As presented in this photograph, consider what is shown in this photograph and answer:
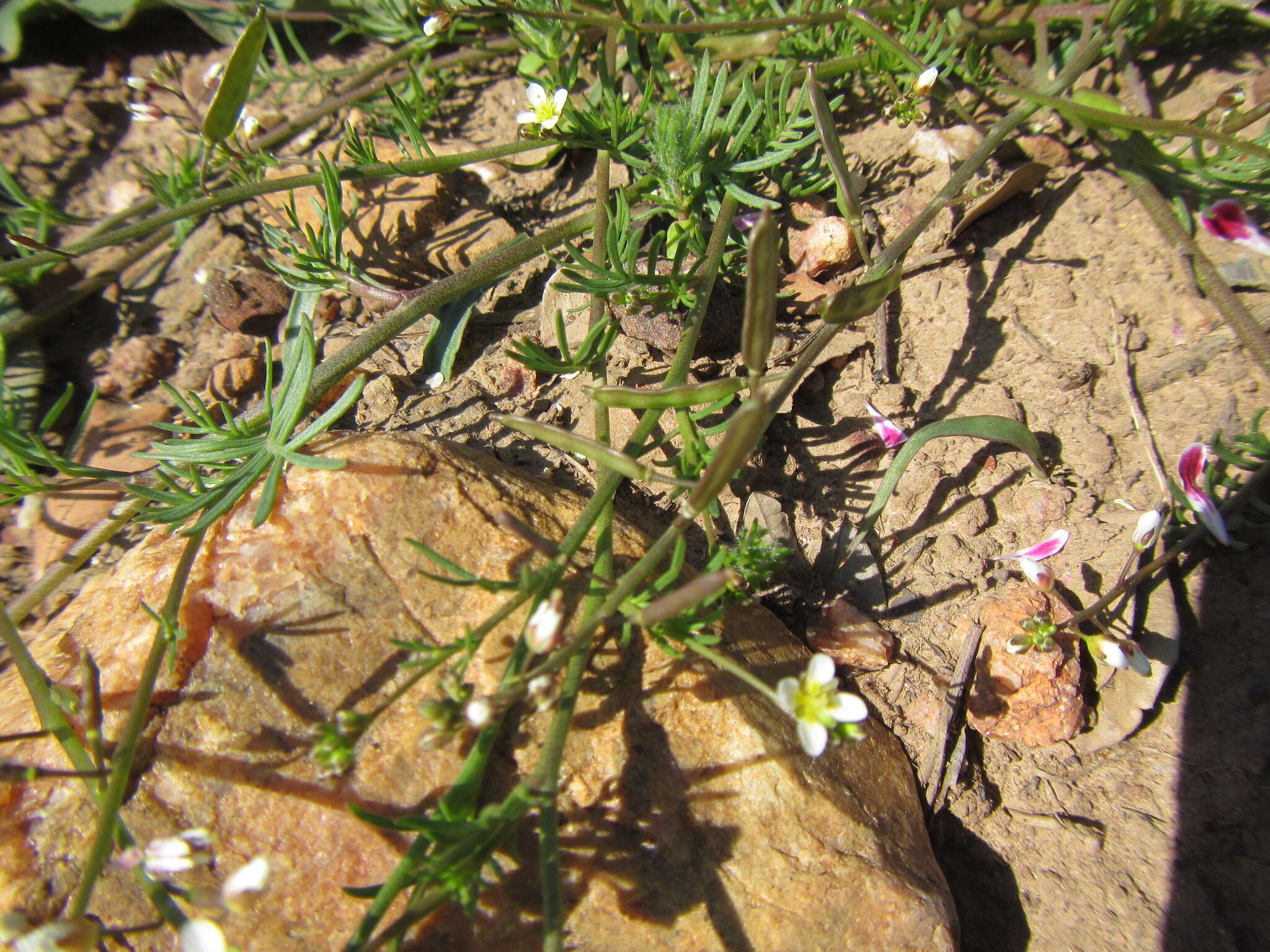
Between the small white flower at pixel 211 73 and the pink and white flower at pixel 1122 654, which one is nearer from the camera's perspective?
the pink and white flower at pixel 1122 654

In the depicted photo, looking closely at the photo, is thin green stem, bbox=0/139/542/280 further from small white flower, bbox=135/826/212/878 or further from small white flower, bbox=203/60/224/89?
small white flower, bbox=135/826/212/878

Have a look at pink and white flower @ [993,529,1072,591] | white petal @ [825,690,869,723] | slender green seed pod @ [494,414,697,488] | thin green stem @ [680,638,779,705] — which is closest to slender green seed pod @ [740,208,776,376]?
slender green seed pod @ [494,414,697,488]

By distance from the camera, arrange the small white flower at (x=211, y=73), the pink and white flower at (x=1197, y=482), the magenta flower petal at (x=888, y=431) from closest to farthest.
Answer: the pink and white flower at (x=1197, y=482) → the magenta flower petal at (x=888, y=431) → the small white flower at (x=211, y=73)

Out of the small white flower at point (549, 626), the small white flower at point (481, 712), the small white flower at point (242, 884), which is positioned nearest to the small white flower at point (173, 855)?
the small white flower at point (242, 884)

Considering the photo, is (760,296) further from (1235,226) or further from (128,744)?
(1235,226)

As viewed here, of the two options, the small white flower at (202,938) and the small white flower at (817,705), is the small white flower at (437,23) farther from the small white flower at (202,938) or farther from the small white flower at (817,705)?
the small white flower at (202,938)

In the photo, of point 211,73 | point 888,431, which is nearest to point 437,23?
point 211,73

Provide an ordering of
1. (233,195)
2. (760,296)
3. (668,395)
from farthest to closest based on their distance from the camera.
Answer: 1. (233,195)
2. (668,395)
3. (760,296)
